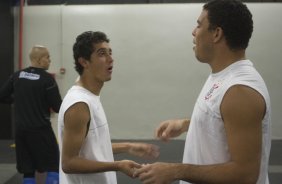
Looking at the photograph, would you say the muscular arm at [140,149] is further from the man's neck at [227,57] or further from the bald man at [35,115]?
the bald man at [35,115]

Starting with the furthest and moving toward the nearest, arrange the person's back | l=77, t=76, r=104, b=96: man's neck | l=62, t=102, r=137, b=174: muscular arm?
the person's back < l=77, t=76, r=104, b=96: man's neck < l=62, t=102, r=137, b=174: muscular arm

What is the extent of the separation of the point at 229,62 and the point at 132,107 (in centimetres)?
512

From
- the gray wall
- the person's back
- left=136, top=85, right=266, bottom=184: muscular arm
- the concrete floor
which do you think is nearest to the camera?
left=136, top=85, right=266, bottom=184: muscular arm

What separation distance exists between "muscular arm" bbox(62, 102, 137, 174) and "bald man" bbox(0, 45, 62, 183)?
190 cm

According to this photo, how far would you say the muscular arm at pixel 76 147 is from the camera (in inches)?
57.4

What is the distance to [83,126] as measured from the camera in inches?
58.3

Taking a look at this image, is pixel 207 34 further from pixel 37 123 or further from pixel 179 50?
pixel 179 50

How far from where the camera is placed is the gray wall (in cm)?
614

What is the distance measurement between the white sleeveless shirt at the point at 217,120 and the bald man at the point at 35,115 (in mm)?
2269

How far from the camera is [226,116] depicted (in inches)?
43.6

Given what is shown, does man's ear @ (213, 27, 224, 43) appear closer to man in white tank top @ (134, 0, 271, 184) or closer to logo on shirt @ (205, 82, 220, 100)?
man in white tank top @ (134, 0, 271, 184)

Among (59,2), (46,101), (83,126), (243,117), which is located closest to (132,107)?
(59,2)

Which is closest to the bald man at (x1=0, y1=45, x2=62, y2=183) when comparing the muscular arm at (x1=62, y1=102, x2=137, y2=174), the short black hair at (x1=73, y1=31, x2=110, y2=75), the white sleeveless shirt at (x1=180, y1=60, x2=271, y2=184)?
the short black hair at (x1=73, y1=31, x2=110, y2=75)

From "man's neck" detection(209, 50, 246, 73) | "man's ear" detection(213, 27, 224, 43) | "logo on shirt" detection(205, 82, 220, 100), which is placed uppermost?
"man's ear" detection(213, 27, 224, 43)
